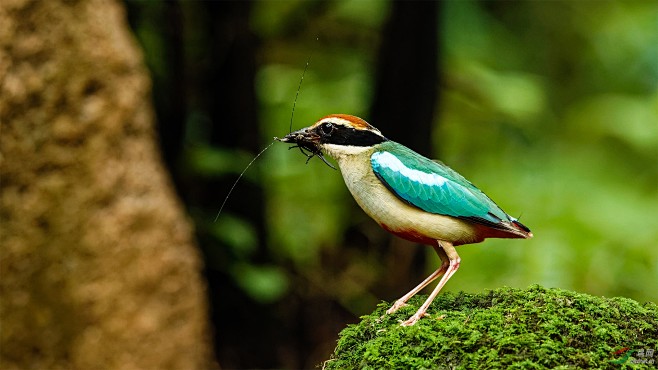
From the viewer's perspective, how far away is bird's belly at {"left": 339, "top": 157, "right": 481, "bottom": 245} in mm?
3836

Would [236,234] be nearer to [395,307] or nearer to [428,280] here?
[395,307]

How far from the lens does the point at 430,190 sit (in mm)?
3848

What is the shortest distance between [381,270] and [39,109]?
386 cm

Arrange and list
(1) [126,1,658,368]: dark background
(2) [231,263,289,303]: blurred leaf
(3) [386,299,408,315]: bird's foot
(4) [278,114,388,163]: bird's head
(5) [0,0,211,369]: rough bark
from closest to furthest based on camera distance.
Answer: (4) [278,114,388,163]: bird's head → (3) [386,299,408,315]: bird's foot → (5) [0,0,211,369]: rough bark → (2) [231,263,289,303]: blurred leaf → (1) [126,1,658,368]: dark background

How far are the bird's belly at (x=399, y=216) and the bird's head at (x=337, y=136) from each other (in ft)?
0.28

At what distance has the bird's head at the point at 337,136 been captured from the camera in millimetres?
3908

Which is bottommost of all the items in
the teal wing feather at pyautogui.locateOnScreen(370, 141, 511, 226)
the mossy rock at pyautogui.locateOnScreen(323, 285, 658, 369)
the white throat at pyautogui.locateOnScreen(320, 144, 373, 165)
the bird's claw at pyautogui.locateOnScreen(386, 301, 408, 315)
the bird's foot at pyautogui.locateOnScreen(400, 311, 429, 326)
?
the bird's claw at pyautogui.locateOnScreen(386, 301, 408, 315)

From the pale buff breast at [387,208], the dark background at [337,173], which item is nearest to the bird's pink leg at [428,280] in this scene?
the pale buff breast at [387,208]

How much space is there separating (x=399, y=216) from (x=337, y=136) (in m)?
0.45

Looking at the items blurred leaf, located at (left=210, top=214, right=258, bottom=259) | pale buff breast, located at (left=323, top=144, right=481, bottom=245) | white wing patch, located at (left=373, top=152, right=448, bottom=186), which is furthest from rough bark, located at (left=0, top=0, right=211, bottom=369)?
white wing patch, located at (left=373, top=152, right=448, bottom=186)

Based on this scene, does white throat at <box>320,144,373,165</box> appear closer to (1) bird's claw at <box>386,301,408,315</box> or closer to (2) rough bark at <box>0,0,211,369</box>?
(1) bird's claw at <box>386,301,408,315</box>

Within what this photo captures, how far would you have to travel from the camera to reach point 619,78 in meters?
13.9

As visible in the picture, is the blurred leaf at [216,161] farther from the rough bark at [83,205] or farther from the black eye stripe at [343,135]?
the black eye stripe at [343,135]

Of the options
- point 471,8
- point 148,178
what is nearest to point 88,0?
point 148,178
